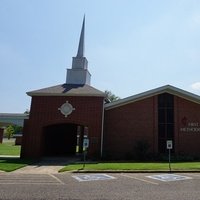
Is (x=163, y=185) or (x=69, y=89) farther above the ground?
(x=69, y=89)

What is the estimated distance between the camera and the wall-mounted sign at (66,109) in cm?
2906

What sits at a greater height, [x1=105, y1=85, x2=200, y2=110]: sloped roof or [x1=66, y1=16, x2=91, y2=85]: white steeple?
[x1=66, y1=16, x2=91, y2=85]: white steeple

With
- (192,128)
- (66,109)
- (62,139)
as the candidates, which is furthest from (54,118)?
(192,128)

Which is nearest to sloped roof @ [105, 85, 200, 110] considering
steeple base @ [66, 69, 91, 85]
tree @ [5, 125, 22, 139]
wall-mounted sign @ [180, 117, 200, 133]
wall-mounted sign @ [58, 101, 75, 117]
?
wall-mounted sign @ [180, 117, 200, 133]

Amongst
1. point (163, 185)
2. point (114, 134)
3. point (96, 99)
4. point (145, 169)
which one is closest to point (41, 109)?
point (96, 99)

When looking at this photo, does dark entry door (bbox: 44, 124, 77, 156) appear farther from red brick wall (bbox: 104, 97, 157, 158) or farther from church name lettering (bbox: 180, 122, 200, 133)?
church name lettering (bbox: 180, 122, 200, 133)

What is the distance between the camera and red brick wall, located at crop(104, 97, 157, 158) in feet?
96.9

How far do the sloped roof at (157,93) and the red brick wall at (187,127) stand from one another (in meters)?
0.44

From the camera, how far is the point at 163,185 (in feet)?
41.4

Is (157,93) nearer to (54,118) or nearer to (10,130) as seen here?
(54,118)

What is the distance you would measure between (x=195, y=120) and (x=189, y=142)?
6.81 feet

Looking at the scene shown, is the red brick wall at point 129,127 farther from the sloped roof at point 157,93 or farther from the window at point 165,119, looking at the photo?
the window at point 165,119

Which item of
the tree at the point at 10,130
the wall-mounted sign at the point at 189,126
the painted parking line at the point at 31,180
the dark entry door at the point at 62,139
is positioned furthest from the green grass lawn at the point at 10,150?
the tree at the point at 10,130

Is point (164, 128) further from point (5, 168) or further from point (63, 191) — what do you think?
point (63, 191)
